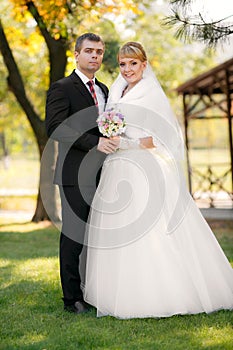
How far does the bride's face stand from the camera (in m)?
4.85

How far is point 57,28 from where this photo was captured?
10922 mm

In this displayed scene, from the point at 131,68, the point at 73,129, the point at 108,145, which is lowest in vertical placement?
the point at 108,145

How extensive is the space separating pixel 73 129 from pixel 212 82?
10.3 metres

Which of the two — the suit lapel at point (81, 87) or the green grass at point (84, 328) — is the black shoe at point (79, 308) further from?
the suit lapel at point (81, 87)

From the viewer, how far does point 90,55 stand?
15.9ft

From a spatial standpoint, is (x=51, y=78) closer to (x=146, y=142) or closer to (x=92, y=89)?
(x=92, y=89)

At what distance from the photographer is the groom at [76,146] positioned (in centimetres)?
477

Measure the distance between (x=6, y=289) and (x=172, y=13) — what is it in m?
3.08

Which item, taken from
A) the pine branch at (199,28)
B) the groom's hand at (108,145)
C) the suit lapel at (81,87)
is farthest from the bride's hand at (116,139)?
the pine branch at (199,28)

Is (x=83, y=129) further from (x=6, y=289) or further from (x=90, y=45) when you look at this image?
(x=6, y=289)

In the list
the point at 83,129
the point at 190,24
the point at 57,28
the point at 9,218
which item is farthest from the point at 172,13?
the point at 9,218

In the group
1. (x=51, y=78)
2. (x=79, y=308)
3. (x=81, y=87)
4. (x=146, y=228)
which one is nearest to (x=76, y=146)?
(x=81, y=87)

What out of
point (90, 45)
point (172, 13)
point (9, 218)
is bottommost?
point (9, 218)

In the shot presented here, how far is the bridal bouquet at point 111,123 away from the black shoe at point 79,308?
1392 millimetres
